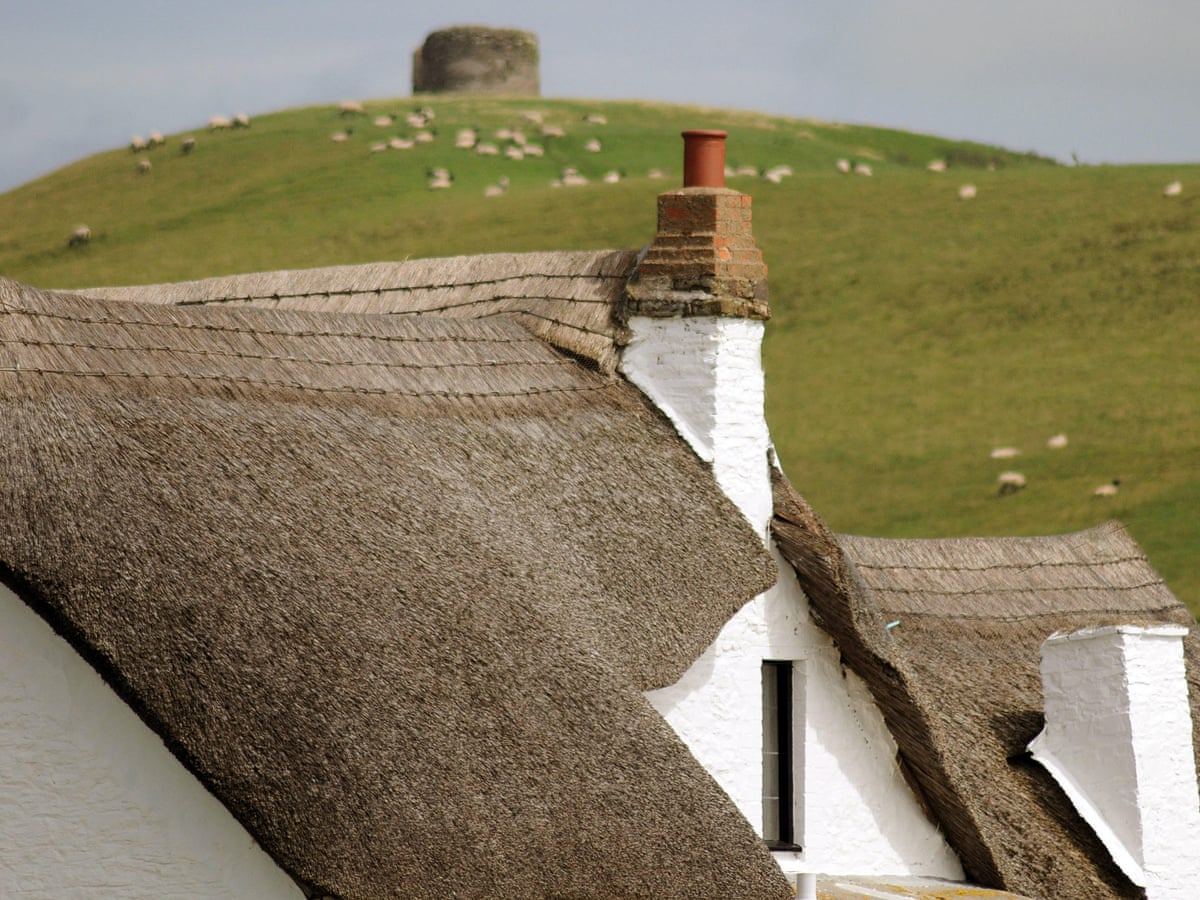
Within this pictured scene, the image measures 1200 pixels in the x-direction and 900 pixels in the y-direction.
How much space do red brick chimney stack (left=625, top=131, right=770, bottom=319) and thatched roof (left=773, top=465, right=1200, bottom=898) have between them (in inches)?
50.1

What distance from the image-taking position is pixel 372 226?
198 feet

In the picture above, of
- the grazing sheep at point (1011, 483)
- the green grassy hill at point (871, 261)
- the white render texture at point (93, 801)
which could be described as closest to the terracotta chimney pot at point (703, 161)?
the white render texture at point (93, 801)

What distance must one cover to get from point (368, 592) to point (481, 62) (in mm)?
74430

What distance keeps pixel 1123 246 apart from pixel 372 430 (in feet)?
138

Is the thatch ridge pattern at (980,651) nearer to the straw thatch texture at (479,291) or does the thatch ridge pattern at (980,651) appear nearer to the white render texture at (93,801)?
the straw thatch texture at (479,291)

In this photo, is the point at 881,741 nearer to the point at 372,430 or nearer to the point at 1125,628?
the point at 1125,628

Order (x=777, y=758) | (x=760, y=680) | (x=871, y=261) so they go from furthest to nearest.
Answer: (x=871, y=261) → (x=777, y=758) → (x=760, y=680)

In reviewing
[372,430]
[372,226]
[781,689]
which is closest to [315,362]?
[372,430]

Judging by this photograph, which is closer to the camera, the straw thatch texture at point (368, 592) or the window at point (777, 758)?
the straw thatch texture at point (368, 592)

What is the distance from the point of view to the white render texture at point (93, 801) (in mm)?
8352

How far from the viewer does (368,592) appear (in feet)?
28.9

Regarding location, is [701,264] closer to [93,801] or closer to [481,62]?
[93,801]

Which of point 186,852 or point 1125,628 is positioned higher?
point 1125,628

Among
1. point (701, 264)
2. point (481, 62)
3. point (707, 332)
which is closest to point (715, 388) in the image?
point (707, 332)
